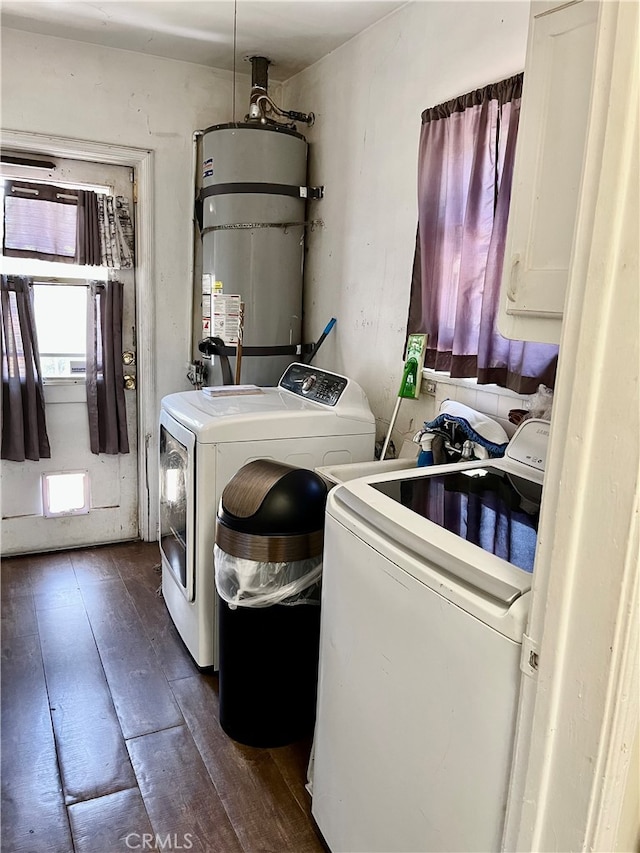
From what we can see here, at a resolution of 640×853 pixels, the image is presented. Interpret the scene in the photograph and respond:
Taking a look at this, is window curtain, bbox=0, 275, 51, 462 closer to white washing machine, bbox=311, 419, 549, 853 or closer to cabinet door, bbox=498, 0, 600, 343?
white washing machine, bbox=311, 419, 549, 853

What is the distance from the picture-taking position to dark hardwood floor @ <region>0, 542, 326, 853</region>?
1.67 m

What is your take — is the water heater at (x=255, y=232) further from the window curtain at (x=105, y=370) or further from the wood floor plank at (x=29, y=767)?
the wood floor plank at (x=29, y=767)

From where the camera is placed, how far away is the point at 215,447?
2.14m

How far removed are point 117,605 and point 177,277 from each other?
5.59 ft

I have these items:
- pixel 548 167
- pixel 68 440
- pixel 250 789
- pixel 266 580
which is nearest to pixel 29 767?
pixel 250 789

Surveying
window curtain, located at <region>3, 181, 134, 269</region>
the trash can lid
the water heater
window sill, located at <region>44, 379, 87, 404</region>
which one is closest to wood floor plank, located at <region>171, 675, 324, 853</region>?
the trash can lid

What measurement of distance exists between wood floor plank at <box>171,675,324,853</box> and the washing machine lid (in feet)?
3.12

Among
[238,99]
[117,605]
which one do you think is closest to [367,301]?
[238,99]

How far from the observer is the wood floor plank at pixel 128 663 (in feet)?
6.93

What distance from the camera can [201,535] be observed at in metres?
2.22

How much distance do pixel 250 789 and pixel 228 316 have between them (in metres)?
2.00

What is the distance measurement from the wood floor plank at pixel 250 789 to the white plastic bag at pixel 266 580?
50 centimetres

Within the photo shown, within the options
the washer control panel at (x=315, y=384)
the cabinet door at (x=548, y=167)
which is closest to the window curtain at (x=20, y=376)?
the washer control panel at (x=315, y=384)

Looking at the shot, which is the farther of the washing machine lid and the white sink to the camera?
the washing machine lid
